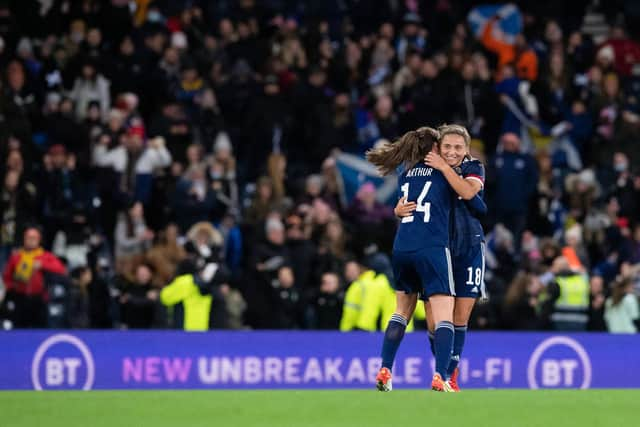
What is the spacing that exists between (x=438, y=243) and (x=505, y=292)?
8322 mm

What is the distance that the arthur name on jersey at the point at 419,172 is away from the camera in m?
11.3

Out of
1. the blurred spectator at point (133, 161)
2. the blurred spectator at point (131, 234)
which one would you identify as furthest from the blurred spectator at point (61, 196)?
the blurred spectator at point (133, 161)

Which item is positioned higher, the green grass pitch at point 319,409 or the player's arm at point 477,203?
the player's arm at point 477,203

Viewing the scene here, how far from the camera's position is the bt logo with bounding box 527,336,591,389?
58.1 feet

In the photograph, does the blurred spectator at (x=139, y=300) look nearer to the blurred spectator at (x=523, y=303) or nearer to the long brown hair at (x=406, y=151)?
the blurred spectator at (x=523, y=303)

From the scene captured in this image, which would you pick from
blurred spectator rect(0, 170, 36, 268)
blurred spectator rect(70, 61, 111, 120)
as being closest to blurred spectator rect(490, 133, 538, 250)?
blurred spectator rect(70, 61, 111, 120)

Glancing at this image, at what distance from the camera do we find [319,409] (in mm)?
9930

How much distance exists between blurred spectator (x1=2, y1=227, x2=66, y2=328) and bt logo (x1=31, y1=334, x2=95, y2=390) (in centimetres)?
101

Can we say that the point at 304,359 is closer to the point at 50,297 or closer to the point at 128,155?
the point at 50,297

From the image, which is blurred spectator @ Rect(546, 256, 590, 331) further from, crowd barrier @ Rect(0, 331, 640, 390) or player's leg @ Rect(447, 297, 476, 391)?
player's leg @ Rect(447, 297, 476, 391)

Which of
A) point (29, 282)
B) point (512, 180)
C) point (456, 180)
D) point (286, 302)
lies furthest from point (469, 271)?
point (512, 180)

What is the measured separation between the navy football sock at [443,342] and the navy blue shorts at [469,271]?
469 millimetres

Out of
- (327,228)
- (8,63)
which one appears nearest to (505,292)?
(327,228)

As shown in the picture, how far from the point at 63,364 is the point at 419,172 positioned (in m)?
6.95
